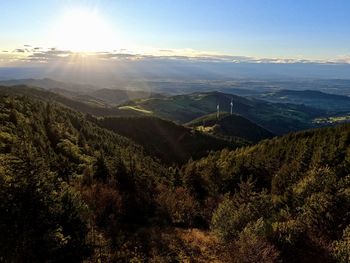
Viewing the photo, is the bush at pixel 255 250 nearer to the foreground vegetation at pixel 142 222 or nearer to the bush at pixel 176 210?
the foreground vegetation at pixel 142 222

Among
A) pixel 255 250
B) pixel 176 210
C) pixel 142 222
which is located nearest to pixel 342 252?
pixel 255 250

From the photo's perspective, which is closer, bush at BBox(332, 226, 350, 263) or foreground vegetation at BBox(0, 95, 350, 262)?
bush at BBox(332, 226, 350, 263)

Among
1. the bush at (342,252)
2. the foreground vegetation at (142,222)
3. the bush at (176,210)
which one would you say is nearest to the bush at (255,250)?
the foreground vegetation at (142,222)

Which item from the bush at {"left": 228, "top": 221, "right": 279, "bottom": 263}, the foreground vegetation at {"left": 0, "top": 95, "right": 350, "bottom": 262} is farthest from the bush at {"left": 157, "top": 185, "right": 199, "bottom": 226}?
the bush at {"left": 228, "top": 221, "right": 279, "bottom": 263}

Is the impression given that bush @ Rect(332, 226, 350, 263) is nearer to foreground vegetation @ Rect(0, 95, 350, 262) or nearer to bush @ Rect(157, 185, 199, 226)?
foreground vegetation @ Rect(0, 95, 350, 262)

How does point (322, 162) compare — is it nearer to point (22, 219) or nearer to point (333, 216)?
point (333, 216)

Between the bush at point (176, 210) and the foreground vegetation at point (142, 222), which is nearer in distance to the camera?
the foreground vegetation at point (142, 222)

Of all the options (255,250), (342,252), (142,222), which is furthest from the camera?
(142,222)

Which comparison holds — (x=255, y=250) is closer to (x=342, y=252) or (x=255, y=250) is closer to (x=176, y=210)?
(x=342, y=252)

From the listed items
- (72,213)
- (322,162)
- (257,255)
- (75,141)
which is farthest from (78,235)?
(75,141)

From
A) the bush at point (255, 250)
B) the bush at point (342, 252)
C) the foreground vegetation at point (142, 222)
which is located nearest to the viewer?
the bush at point (342, 252)

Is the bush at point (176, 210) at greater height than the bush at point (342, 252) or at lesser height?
lesser
